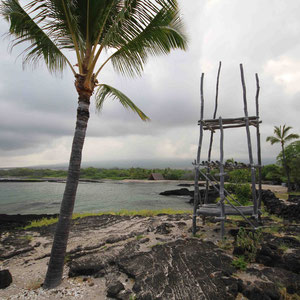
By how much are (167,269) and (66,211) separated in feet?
8.98

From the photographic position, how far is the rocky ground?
4.18 meters

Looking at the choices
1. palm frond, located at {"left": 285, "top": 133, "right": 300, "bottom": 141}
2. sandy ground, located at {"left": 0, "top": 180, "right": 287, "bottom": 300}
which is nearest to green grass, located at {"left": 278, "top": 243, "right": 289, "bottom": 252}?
sandy ground, located at {"left": 0, "top": 180, "right": 287, "bottom": 300}

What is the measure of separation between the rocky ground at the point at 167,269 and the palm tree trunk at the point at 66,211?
1.03 feet

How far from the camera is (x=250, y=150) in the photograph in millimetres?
7090

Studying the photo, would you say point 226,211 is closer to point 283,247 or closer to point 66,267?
point 283,247

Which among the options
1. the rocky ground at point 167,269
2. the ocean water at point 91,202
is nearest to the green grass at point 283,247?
the rocky ground at point 167,269

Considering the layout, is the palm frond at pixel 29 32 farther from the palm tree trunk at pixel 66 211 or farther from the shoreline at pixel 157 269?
the shoreline at pixel 157 269

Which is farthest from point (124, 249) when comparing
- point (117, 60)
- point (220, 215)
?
point (117, 60)

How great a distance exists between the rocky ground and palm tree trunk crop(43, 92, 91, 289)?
1.03ft

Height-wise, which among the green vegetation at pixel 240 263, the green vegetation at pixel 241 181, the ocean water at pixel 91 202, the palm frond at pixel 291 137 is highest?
the palm frond at pixel 291 137

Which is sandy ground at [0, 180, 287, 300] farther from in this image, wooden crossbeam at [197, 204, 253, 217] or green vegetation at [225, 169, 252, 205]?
green vegetation at [225, 169, 252, 205]

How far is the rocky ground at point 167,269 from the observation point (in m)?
4.18

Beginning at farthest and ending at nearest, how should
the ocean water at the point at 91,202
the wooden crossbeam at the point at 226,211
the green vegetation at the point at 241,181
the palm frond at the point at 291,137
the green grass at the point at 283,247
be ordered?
1. the palm frond at the point at 291,137
2. the ocean water at the point at 91,202
3. the green vegetation at the point at 241,181
4. the wooden crossbeam at the point at 226,211
5. the green grass at the point at 283,247

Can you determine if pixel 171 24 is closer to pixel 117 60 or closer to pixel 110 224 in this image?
pixel 117 60
